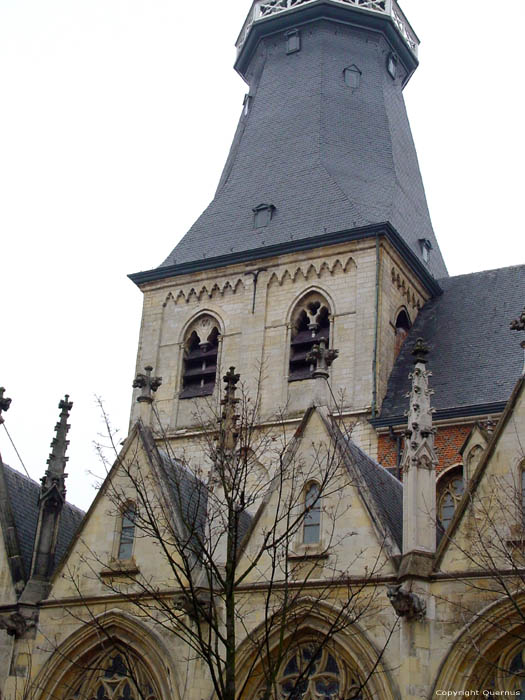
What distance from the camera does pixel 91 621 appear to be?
19391 mm

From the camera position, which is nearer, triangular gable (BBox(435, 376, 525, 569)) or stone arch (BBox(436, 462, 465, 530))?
triangular gable (BBox(435, 376, 525, 569))

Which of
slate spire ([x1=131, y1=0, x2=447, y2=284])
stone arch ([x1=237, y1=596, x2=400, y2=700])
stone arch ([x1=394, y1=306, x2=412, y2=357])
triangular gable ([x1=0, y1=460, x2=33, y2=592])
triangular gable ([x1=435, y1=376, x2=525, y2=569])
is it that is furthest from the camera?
slate spire ([x1=131, y1=0, x2=447, y2=284])

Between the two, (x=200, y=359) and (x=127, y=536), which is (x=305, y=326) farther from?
(x=127, y=536)

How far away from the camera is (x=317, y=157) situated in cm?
3672

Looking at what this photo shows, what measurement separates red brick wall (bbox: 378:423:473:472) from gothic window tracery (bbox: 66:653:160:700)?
36.4 feet

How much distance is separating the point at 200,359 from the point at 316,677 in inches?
673

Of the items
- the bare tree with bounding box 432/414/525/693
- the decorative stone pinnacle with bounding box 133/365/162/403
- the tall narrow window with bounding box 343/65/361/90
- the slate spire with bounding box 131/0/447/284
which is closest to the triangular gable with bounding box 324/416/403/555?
the bare tree with bounding box 432/414/525/693

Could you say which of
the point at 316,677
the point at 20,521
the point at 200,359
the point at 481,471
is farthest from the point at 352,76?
the point at 316,677

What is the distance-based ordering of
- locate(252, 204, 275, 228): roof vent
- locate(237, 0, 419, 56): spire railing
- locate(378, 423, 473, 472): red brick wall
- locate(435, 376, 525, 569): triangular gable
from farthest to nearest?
locate(237, 0, 419, 56): spire railing → locate(252, 204, 275, 228): roof vent → locate(378, 423, 473, 472): red brick wall → locate(435, 376, 525, 569): triangular gable

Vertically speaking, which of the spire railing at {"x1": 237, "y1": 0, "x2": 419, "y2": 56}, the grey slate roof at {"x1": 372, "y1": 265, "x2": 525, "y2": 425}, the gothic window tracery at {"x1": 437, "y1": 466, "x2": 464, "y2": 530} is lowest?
the gothic window tracery at {"x1": 437, "y1": 466, "x2": 464, "y2": 530}

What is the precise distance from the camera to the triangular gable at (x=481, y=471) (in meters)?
17.6

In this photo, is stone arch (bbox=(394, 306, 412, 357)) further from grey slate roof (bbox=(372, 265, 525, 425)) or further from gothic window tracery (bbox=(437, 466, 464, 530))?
gothic window tracery (bbox=(437, 466, 464, 530))

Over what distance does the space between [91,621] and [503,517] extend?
7.14 m

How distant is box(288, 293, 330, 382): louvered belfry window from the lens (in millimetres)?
32125
